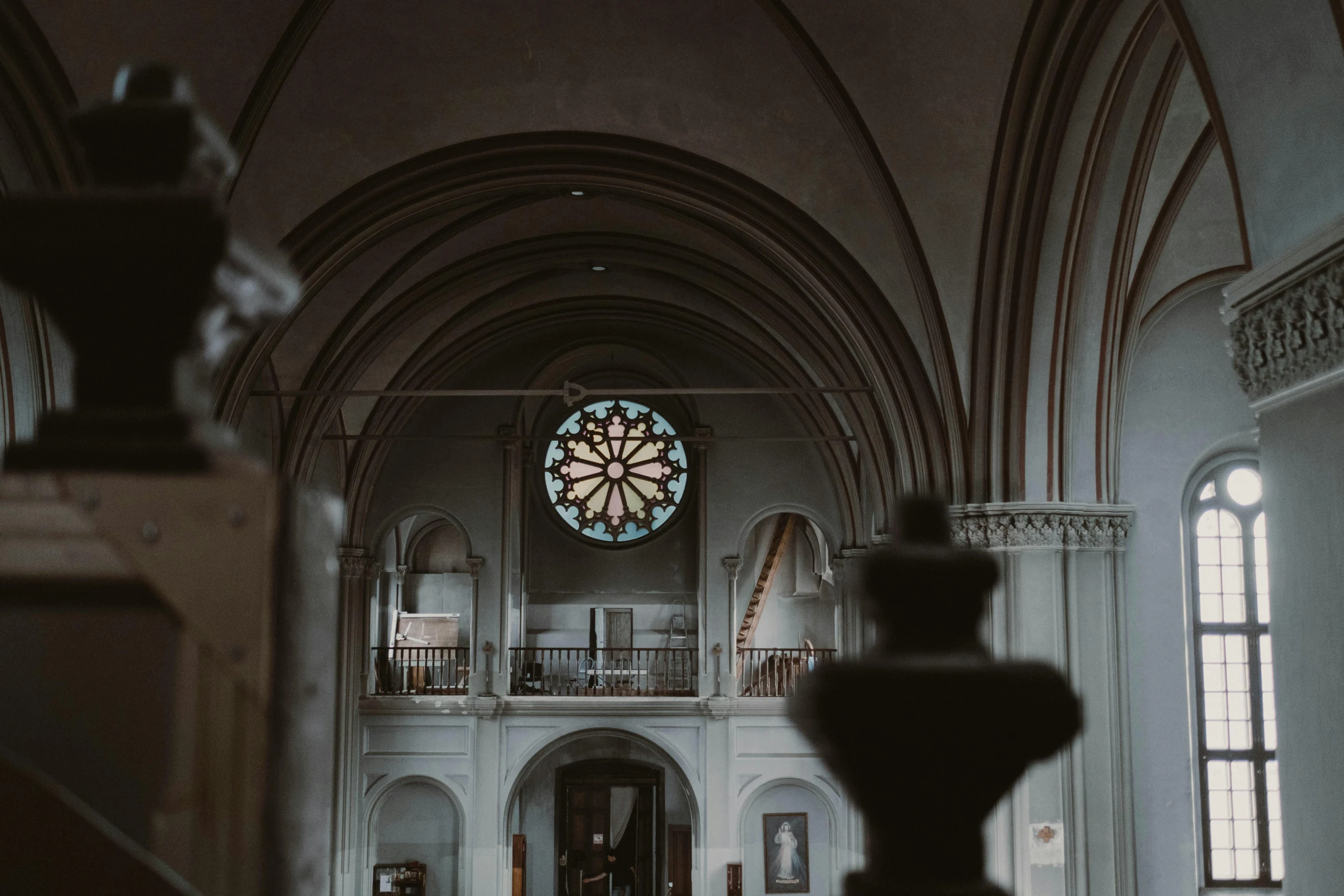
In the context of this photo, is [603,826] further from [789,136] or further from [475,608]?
[789,136]

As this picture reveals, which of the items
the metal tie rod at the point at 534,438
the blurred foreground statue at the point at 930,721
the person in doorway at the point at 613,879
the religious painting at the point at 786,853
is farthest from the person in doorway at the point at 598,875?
the blurred foreground statue at the point at 930,721

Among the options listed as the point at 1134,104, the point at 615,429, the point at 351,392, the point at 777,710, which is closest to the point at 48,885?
the point at 1134,104

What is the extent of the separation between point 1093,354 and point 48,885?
11.9m

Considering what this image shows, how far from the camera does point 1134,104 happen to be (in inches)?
404

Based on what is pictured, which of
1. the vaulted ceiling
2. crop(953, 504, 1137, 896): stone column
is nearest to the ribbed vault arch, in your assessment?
the vaulted ceiling

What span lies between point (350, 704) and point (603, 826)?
5543mm

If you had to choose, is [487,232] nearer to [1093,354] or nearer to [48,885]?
[1093,354]

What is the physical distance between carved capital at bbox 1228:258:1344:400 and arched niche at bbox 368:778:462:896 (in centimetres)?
1890

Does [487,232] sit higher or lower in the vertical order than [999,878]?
higher

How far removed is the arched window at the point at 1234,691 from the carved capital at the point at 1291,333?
9419 mm

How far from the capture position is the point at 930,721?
124cm

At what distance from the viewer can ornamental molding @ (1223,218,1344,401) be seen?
5.14 m

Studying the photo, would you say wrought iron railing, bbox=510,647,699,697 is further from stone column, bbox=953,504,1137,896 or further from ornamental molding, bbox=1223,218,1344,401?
ornamental molding, bbox=1223,218,1344,401

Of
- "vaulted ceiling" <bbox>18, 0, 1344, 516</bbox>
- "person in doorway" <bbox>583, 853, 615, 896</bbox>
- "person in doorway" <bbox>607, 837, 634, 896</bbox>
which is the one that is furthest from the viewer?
"person in doorway" <bbox>607, 837, 634, 896</bbox>
